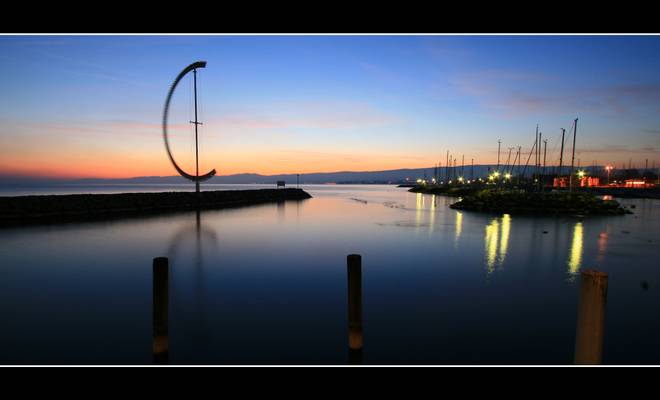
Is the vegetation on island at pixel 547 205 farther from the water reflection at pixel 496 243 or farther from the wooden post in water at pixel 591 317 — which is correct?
the wooden post in water at pixel 591 317

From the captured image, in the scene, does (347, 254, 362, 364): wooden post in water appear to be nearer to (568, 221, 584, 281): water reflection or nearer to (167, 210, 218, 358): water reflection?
(167, 210, 218, 358): water reflection

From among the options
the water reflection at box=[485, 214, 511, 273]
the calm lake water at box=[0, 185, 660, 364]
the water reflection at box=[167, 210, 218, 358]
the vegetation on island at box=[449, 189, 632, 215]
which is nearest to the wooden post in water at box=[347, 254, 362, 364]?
the calm lake water at box=[0, 185, 660, 364]

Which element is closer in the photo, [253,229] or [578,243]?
[578,243]

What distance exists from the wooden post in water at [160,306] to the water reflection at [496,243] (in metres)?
13.4

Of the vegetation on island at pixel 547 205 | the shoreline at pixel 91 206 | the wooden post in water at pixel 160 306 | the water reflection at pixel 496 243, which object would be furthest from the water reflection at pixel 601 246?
the shoreline at pixel 91 206

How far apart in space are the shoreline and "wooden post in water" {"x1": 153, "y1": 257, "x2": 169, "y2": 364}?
28394 millimetres

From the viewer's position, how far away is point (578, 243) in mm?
21984

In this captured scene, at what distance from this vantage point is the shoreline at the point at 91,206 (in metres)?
28.2

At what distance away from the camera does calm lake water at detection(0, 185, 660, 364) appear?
291 inches

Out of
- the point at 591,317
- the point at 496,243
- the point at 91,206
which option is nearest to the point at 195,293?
the point at 591,317
